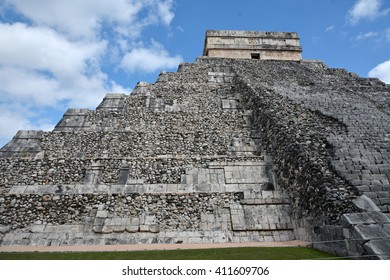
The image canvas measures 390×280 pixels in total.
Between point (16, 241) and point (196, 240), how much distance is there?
14.4ft

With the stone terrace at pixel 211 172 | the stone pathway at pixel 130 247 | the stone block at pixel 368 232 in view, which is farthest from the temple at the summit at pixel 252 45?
the stone block at pixel 368 232

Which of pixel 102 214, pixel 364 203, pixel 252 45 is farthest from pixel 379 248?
pixel 252 45

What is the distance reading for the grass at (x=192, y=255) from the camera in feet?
15.8

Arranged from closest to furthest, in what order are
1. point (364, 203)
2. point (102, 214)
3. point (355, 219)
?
point (355, 219) → point (364, 203) → point (102, 214)

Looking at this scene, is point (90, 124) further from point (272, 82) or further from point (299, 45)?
point (299, 45)

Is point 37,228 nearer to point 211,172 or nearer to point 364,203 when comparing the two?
point 211,172

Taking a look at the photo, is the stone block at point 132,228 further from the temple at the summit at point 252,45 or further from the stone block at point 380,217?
the temple at the summit at point 252,45

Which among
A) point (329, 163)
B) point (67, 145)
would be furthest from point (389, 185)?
point (67, 145)

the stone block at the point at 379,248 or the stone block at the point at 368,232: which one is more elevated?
the stone block at the point at 368,232

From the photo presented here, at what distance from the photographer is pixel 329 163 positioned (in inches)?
259

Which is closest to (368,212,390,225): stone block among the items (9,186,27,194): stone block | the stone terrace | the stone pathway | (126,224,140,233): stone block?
the stone terrace

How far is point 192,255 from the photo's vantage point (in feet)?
16.5

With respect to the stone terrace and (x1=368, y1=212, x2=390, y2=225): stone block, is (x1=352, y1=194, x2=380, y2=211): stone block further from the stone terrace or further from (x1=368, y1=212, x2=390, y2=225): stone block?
(x1=368, y1=212, x2=390, y2=225): stone block

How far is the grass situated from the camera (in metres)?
4.83
